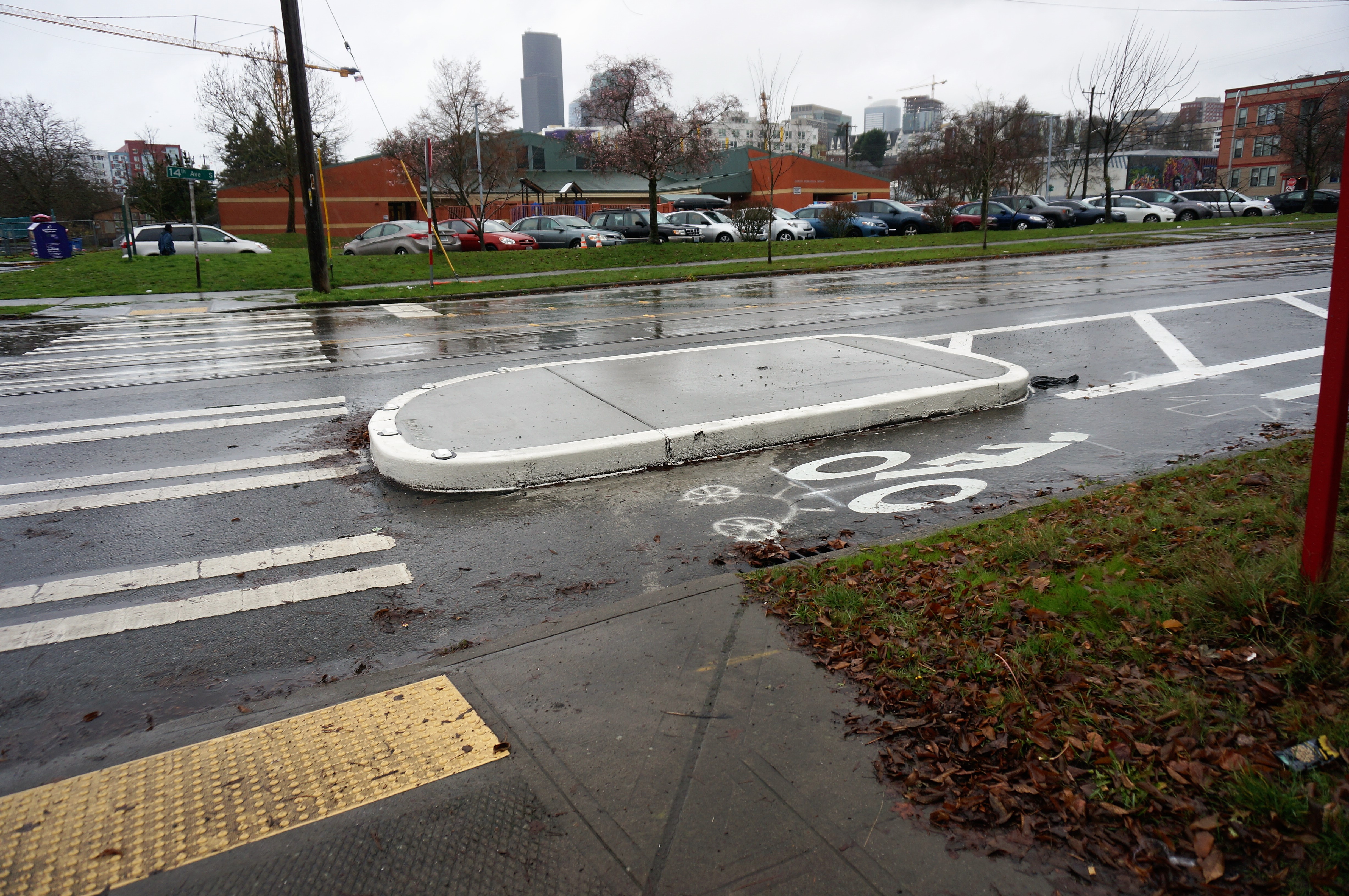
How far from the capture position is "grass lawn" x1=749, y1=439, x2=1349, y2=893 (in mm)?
2414

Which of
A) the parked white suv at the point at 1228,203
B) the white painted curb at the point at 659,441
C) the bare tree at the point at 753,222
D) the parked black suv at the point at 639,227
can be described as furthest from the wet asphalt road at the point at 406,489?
the parked white suv at the point at 1228,203

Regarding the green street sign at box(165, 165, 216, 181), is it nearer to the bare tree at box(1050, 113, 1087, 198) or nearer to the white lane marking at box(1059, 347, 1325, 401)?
the white lane marking at box(1059, 347, 1325, 401)

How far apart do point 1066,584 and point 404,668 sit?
116 inches

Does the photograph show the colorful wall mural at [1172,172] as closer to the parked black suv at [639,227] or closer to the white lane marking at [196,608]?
the parked black suv at [639,227]

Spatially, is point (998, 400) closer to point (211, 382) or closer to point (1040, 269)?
point (211, 382)

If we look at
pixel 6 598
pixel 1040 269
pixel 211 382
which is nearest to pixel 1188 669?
pixel 6 598

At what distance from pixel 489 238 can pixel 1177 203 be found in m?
34.3

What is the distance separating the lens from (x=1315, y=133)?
45906 mm

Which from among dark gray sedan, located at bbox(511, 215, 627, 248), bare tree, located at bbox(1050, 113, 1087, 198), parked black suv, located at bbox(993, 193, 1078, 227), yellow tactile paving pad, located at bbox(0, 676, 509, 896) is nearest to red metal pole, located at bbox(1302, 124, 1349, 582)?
yellow tactile paving pad, located at bbox(0, 676, 509, 896)

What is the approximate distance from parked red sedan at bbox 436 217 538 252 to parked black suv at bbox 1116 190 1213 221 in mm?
31458

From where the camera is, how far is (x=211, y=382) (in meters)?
10.0

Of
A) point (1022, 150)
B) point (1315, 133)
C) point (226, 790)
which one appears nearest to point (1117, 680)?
point (226, 790)

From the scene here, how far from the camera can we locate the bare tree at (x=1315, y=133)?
4269 cm

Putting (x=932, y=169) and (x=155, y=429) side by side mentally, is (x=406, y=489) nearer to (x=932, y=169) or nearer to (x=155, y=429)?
(x=155, y=429)
